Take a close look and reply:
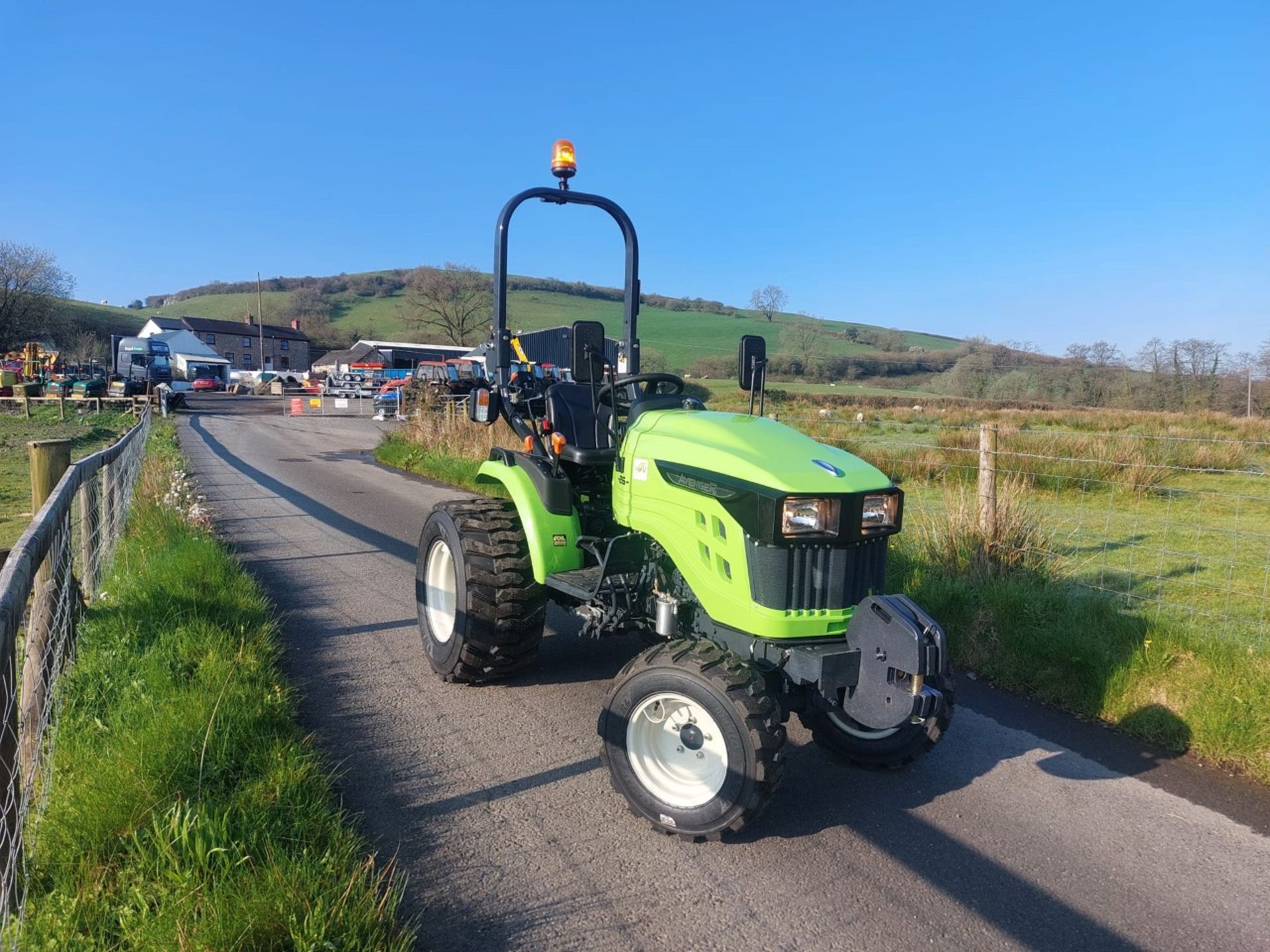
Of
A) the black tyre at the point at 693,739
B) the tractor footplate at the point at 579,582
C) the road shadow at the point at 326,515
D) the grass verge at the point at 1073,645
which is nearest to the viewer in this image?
the black tyre at the point at 693,739

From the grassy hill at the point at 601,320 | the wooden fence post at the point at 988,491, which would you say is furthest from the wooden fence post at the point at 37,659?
the grassy hill at the point at 601,320

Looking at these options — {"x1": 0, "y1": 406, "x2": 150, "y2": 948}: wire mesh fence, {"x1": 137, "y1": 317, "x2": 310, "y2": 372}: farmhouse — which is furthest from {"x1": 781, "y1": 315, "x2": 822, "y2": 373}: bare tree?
{"x1": 137, "y1": 317, "x2": 310, "y2": 372}: farmhouse

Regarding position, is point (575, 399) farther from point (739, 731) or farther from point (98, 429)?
point (98, 429)

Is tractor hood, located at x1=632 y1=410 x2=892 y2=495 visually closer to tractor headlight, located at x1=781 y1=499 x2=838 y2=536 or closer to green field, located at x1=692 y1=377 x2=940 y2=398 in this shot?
tractor headlight, located at x1=781 y1=499 x2=838 y2=536

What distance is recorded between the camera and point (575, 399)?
446cm

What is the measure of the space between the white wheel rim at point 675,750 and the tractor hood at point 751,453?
2.78 ft

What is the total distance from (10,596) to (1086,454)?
13.3 metres

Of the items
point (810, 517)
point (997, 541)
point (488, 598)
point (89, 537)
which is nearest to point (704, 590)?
point (810, 517)

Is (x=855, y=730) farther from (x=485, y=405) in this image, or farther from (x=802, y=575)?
(x=485, y=405)

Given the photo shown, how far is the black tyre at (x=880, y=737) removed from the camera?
11.0ft

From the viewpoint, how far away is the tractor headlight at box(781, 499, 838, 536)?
302cm

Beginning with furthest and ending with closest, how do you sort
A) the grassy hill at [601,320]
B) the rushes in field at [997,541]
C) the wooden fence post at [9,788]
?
the grassy hill at [601,320] < the rushes in field at [997,541] < the wooden fence post at [9,788]

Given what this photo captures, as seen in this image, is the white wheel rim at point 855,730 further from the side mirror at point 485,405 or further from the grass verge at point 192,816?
the side mirror at point 485,405

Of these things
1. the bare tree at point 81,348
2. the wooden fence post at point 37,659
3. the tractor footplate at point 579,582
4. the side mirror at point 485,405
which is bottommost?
the wooden fence post at point 37,659
